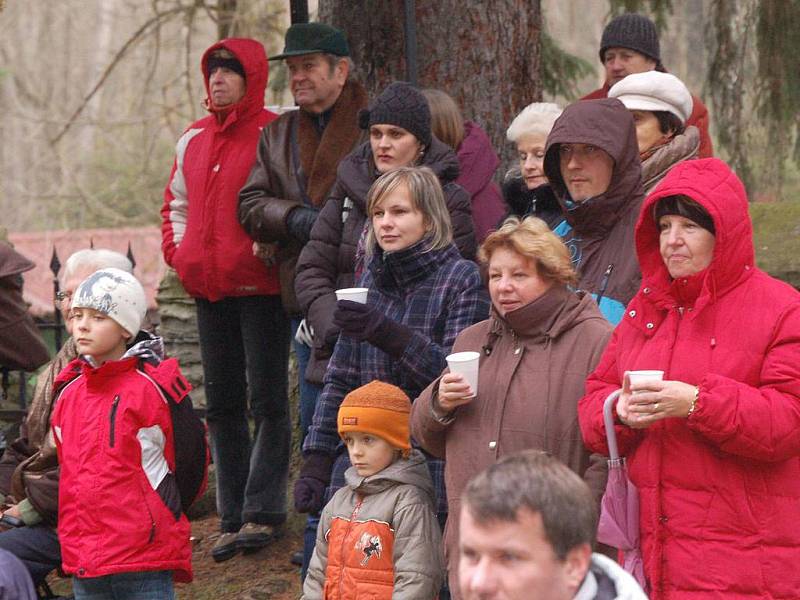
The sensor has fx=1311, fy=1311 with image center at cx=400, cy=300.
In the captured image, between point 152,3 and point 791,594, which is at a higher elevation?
point 152,3

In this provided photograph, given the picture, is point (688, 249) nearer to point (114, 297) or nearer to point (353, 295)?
point (353, 295)

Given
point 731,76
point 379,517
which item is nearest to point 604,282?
point 379,517

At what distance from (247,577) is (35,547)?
1.20m

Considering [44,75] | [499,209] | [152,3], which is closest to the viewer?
[499,209]

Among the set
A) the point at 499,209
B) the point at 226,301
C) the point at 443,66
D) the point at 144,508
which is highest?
the point at 443,66

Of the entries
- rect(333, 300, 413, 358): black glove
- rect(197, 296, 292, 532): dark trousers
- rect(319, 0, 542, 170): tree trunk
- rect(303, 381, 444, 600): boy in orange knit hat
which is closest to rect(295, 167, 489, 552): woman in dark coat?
rect(333, 300, 413, 358): black glove

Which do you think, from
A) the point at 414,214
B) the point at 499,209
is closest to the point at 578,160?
the point at 414,214

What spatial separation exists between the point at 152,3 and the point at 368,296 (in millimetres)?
8344

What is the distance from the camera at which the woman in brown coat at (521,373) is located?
13.6 ft

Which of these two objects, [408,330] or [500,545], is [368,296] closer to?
[408,330]

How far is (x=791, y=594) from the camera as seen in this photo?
3.59 metres

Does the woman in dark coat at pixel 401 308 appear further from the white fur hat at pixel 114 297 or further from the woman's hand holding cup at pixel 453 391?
the white fur hat at pixel 114 297

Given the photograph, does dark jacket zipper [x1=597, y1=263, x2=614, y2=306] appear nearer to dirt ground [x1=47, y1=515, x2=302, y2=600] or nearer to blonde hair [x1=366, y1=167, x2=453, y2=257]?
blonde hair [x1=366, y1=167, x2=453, y2=257]

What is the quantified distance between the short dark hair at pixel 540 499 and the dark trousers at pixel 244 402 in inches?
146
